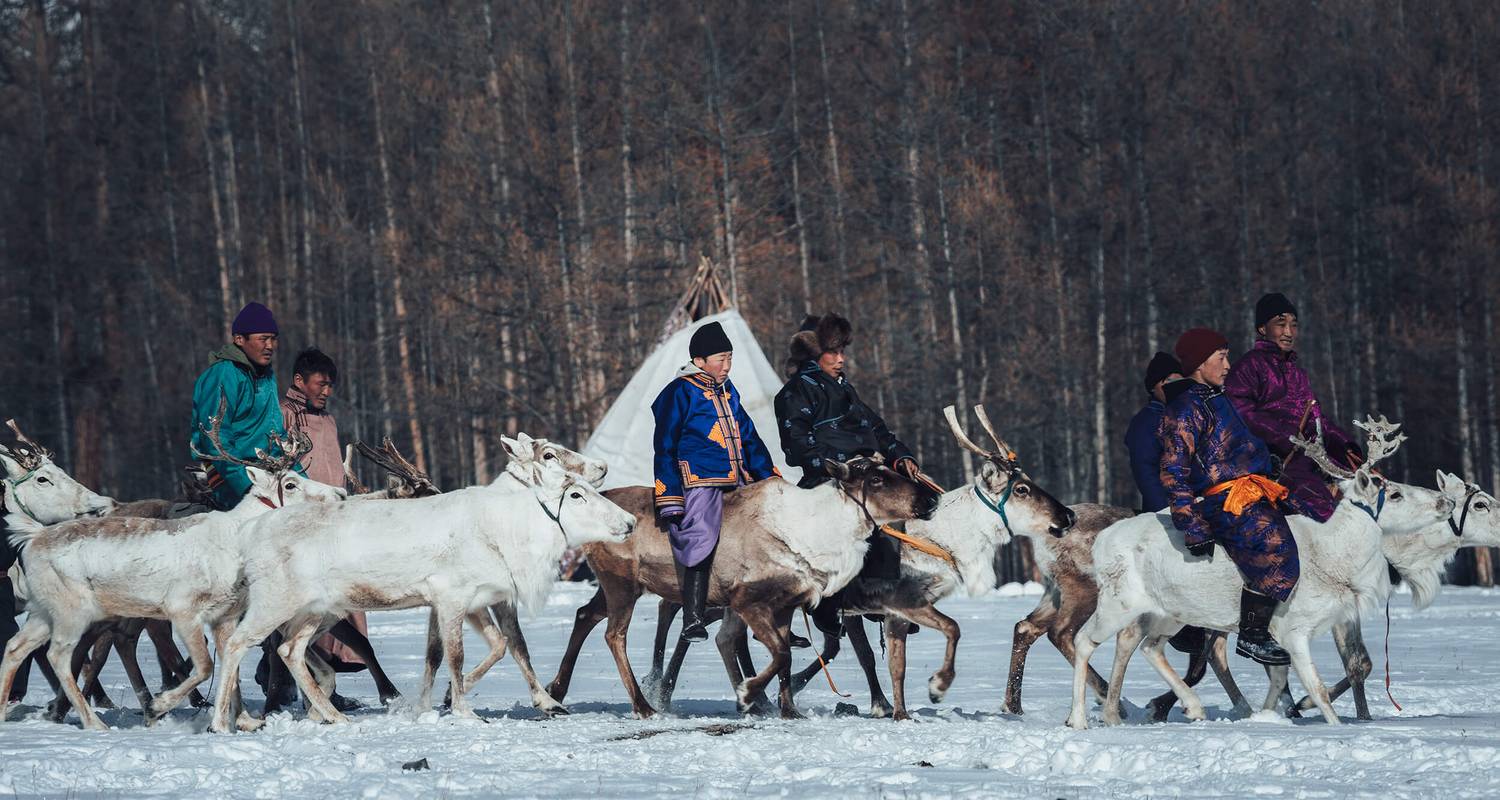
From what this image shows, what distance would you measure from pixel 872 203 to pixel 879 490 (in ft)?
64.2

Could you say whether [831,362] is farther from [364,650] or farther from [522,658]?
[364,650]

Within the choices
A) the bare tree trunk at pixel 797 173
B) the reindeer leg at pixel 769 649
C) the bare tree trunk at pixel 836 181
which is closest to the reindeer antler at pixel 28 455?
the reindeer leg at pixel 769 649

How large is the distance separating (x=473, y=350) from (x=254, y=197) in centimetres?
946

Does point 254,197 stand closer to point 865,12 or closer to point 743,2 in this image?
point 743,2

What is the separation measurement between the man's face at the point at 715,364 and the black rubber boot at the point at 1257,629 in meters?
3.00

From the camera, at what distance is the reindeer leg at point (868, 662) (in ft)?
28.6

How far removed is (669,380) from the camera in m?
18.9

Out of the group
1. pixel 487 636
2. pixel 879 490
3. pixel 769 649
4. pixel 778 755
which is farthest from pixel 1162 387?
pixel 487 636

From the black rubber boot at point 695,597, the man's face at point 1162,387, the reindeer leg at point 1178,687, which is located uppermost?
the man's face at point 1162,387

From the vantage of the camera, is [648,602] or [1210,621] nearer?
[1210,621]

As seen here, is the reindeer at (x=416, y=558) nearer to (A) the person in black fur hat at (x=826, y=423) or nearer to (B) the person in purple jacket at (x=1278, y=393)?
(A) the person in black fur hat at (x=826, y=423)

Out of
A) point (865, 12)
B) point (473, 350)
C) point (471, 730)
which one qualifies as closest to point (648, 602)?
point (473, 350)

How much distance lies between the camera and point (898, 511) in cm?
866

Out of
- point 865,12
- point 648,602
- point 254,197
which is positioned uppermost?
point 865,12
